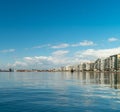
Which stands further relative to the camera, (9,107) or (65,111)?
(9,107)

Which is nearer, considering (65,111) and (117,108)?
(65,111)

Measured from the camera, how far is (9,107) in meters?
27.7

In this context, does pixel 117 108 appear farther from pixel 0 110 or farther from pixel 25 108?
pixel 0 110

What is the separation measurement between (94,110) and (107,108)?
209cm

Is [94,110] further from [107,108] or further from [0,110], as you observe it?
[0,110]

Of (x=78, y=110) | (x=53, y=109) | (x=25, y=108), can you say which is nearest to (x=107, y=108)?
(x=78, y=110)

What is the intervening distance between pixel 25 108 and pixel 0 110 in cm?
268

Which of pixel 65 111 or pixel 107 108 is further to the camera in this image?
pixel 107 108

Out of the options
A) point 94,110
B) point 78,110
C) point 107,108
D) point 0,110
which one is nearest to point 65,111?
point 78,110

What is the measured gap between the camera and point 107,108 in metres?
27.4

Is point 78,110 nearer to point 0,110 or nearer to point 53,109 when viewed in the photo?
point 53,109

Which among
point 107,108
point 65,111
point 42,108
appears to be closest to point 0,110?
point 42,108

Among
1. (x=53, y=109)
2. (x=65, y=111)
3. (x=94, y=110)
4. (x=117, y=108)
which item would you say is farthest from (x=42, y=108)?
(x=117, y=108)

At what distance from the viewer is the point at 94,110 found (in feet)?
85.5
